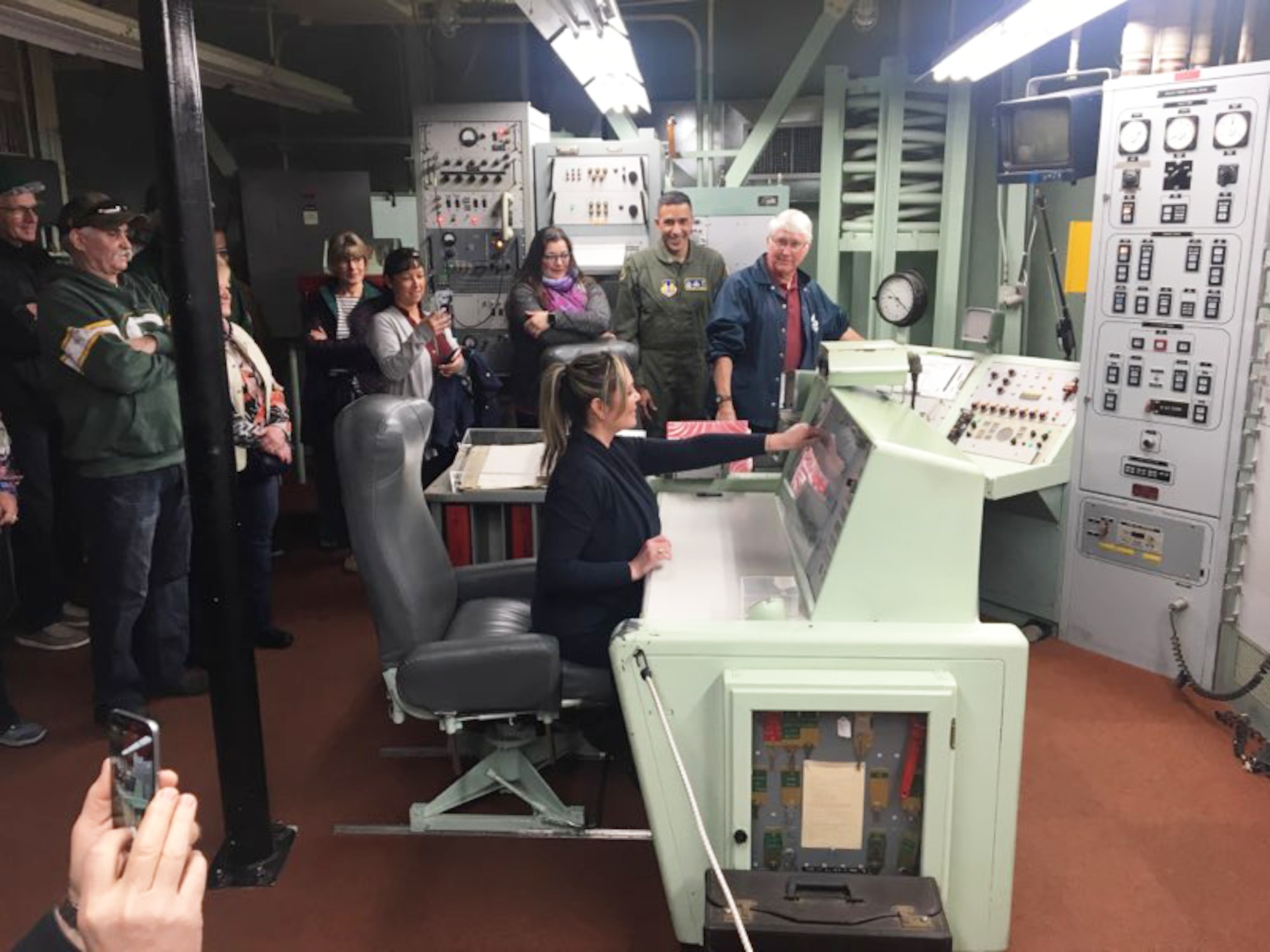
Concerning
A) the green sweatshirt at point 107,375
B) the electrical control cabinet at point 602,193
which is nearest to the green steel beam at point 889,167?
the electrical control cabinet at point 602,193

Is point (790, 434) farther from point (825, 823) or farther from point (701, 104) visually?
point (701, 104)

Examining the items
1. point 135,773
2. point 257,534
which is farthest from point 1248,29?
point 135,773

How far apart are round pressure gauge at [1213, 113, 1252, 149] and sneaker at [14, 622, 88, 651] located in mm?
4335

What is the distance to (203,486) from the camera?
7.97 ft

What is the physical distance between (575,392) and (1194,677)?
8.06 ft

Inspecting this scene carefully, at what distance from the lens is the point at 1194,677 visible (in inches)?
143

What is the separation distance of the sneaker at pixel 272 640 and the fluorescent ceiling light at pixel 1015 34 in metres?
3.27

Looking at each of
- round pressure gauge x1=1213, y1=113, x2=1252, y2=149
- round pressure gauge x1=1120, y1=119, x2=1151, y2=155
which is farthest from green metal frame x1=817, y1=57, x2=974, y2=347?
round pressure gauge x1=1213, y1=113, x2=1252, y2=149

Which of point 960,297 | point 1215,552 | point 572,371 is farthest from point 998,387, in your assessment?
point 572,371

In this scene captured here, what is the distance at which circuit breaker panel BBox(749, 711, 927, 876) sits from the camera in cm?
203

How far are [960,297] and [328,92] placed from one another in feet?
12.7

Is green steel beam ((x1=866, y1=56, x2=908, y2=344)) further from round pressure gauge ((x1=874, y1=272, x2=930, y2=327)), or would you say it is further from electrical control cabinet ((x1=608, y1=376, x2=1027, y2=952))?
electrical control cabinet ((x1=608, y1=376, x2=1027, y2=952))

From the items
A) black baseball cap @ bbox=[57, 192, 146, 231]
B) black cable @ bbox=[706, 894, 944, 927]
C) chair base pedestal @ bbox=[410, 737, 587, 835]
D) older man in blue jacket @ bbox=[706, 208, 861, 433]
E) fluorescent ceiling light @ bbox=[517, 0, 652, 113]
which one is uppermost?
→ fluorescent ceiling light @ bbox=[517, 0, 652, 113]

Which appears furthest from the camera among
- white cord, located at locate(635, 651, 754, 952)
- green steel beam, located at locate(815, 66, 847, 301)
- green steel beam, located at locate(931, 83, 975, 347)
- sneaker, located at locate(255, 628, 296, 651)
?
green steel beam, located at locate(815, 66, 847, 301)
